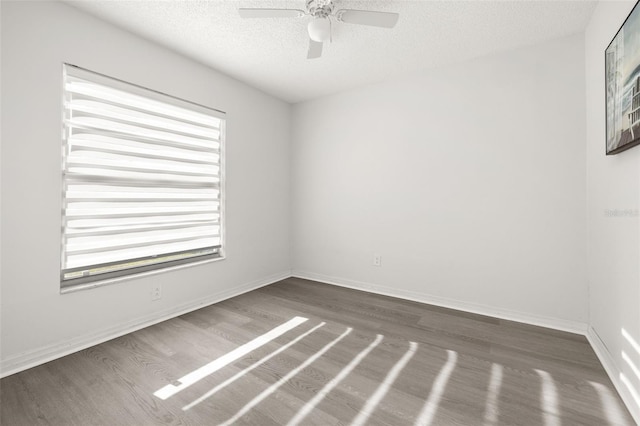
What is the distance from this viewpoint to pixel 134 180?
241 cm

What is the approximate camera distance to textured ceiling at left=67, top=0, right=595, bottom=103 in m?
2.02

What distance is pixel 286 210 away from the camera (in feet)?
13.4

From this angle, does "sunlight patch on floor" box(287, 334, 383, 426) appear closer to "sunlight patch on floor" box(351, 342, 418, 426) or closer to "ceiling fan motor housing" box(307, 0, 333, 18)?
"sunlight patch on floor" box(351, 342, 418, 426)

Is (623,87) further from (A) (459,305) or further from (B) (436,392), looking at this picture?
(A) (459,305)

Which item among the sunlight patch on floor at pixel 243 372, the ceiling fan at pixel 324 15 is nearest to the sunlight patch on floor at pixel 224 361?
the sunlight patch on floor at pixel 243 372

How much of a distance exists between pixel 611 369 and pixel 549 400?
585 mm

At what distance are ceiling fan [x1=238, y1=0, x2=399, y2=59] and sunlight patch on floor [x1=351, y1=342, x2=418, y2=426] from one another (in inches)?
89.6

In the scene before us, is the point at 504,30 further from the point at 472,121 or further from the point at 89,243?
the point at 89,243

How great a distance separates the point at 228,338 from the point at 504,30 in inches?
134

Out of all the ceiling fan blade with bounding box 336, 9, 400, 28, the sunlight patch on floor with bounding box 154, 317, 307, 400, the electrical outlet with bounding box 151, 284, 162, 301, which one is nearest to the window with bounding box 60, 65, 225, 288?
the electrical outlet with bounding box 151, 284, 162, 301

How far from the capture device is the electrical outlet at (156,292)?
2.50 meters

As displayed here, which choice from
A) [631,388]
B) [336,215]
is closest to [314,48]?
[336,215]

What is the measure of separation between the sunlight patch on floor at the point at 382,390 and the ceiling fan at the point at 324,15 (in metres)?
2.28

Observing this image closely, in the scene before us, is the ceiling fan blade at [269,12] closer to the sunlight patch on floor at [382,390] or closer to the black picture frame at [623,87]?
the black picture frame at [623,87]
